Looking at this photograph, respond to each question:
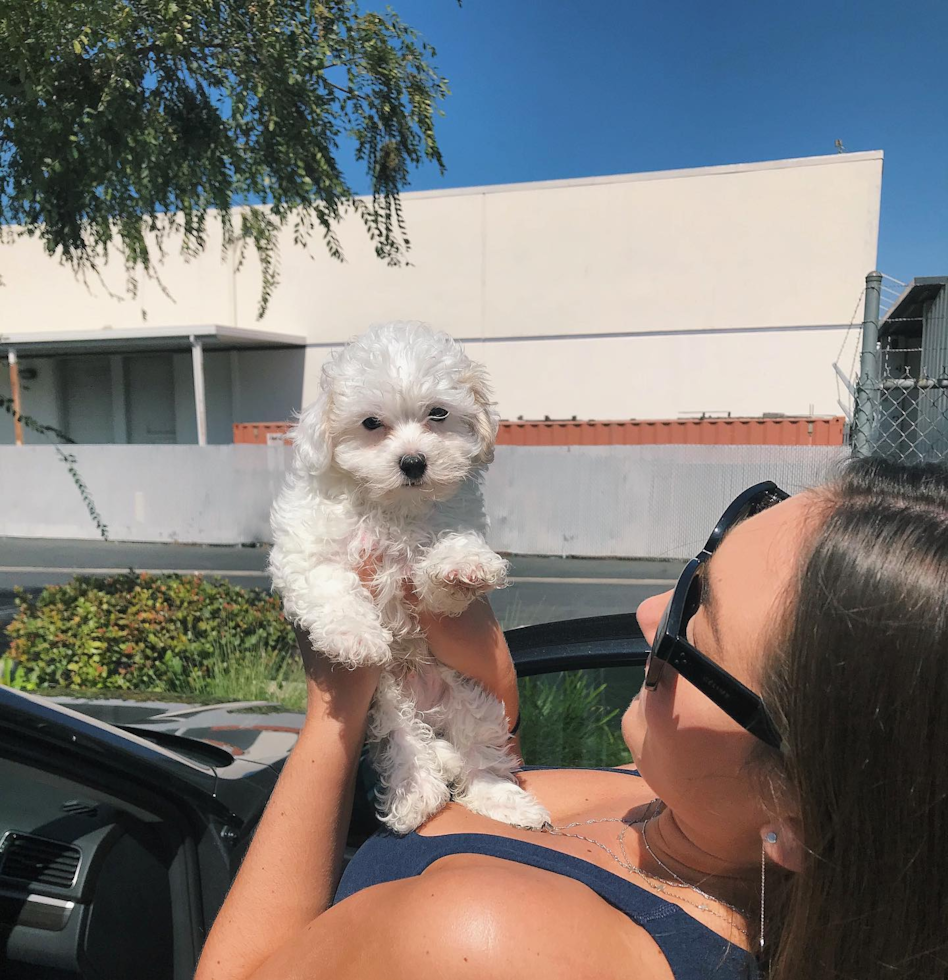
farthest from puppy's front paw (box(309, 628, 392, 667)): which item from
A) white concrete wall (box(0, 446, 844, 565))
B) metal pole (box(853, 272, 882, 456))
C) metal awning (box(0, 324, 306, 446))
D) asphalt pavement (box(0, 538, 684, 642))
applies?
metal awning (box(0, 324, 306, 446))

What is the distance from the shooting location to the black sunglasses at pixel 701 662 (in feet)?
3.59

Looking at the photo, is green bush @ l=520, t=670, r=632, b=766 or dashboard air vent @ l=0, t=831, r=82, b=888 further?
green bush @ l=520, t=670, r=632, b=766

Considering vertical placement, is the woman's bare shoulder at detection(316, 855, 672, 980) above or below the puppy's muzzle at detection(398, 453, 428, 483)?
below

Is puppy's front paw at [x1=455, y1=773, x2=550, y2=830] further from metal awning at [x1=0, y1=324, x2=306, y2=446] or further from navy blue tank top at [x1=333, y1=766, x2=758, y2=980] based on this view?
metal awning at [x1=0, y1=324, x2=306, y2=446]

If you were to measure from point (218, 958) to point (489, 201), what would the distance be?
65.7 feet

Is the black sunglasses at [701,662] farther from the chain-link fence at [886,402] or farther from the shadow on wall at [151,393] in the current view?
the shadow on wall at [151,393]

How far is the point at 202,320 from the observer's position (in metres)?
21.5

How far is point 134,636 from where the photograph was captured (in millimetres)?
4316

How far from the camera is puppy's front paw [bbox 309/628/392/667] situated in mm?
1729

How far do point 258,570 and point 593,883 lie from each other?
1019cm

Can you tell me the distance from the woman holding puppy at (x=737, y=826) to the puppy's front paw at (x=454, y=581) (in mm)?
408

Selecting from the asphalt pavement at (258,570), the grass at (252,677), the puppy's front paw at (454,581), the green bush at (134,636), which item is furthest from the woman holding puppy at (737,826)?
the asphalt pavement at (258,570)

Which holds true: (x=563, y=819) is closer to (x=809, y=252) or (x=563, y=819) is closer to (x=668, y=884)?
(x=668, y=884)

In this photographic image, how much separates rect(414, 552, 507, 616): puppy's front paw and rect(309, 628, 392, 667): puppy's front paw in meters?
0.18
